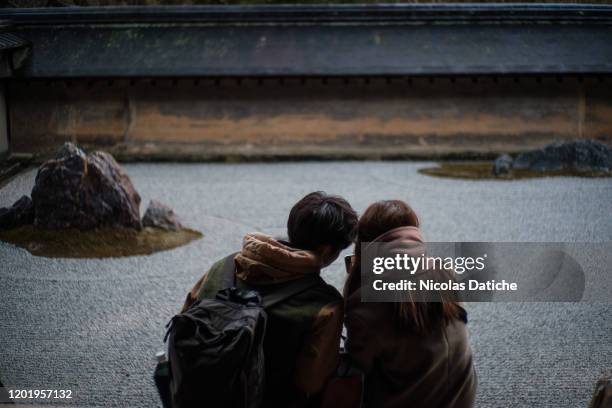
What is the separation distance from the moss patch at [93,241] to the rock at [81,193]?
3.1 inches

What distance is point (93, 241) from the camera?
175 inches

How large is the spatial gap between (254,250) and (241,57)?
7.37m

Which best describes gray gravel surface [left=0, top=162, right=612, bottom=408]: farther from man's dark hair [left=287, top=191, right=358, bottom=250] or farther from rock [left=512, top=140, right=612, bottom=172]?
man's dark hair [left=287, top=191, right=358, bottom=250]

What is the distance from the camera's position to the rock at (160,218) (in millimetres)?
4863

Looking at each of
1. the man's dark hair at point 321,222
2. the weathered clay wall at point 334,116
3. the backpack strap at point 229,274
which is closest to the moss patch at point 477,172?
the weathered clay wall at point 334,116

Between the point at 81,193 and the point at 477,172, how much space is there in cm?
484

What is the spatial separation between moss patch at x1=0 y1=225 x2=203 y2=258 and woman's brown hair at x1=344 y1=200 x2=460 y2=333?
3005mm

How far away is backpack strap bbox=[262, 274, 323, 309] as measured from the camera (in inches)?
67.1

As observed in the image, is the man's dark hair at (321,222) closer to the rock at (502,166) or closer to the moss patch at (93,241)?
the moss patch at (93,241)

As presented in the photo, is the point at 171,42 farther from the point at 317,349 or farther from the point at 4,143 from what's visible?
→ the point at 317,349

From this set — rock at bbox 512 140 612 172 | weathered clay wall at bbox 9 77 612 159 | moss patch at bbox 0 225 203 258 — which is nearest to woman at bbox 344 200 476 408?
moss patch at bbox 0 225 203 258

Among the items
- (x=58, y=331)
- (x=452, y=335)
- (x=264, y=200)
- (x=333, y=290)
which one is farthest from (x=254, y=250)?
(x=264, y=200)

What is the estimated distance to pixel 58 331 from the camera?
10.1ft

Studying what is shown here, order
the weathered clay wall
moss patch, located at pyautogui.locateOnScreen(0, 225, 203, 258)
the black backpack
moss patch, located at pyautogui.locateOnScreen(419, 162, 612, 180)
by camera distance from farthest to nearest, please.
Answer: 1. the weathered clay wall
2. moss patch, located at pyautogui.locateOnScreen(419, 162, 612, 180)
3. moss patch, located at pyautogui.locateOnScreen(0, 225, 203, 258)
4. the black backpack
